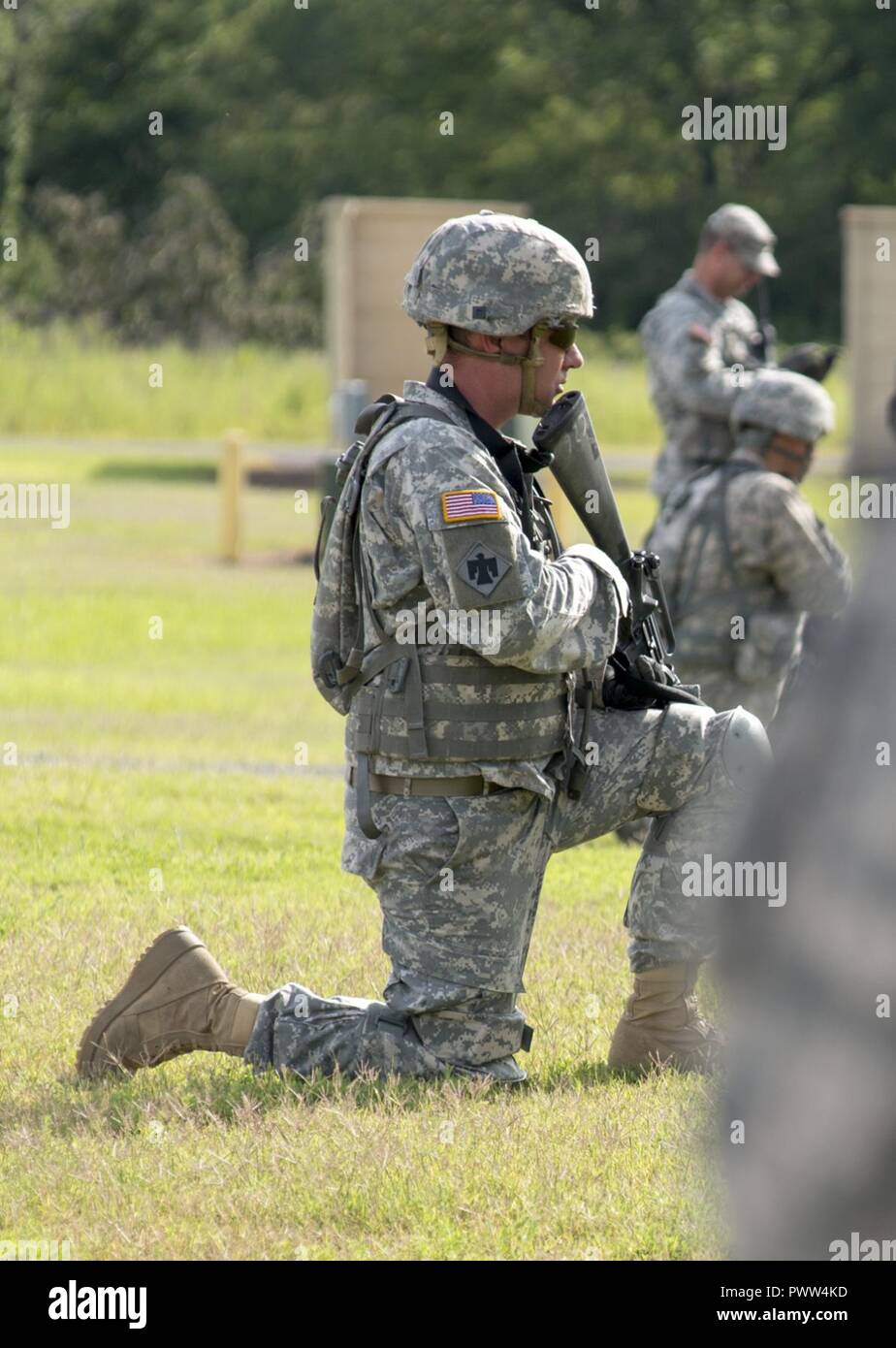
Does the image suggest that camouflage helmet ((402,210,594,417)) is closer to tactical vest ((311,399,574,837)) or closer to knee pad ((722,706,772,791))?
tactical vest ((311,399,574,837))

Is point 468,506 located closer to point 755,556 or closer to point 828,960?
point 828,960

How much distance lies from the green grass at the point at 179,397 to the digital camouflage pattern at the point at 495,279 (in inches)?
788

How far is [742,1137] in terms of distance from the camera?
106 centimetres

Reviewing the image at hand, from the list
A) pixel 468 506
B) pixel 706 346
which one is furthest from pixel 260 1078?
pixel 706 346

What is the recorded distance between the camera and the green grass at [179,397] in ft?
80.5

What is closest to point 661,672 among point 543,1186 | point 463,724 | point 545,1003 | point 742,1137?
point 463,724

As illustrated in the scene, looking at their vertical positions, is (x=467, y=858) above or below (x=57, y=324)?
below

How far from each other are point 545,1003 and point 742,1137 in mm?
4084

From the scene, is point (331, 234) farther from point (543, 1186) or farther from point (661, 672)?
point (543, 1186)

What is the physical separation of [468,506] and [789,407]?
3.52 meters

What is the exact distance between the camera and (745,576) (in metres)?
7.38

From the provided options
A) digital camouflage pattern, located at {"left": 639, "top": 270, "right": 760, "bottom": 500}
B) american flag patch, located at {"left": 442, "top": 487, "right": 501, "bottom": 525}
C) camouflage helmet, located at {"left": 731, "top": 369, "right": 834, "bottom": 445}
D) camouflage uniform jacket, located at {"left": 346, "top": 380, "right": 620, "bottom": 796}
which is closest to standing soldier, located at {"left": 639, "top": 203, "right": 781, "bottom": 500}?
digital camouflage pattern, located at {"left": 639, "top": 270, "right": 760, "bottom": 500}

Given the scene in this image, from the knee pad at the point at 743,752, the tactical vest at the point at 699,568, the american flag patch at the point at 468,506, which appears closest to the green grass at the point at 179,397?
the tactical vest at the point at 699,568
